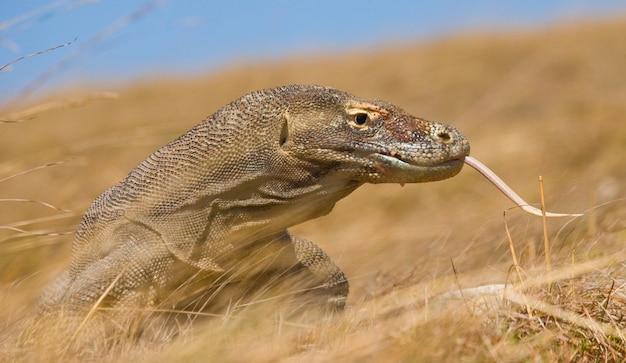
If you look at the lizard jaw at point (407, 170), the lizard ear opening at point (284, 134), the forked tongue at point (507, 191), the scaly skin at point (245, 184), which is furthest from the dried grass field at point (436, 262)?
the lizard ear opening at point (284, 134)

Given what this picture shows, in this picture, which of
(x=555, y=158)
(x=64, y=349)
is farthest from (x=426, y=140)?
(x=555, y=158)

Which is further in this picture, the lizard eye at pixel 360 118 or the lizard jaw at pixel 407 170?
the lizard eye at pixel 360 118

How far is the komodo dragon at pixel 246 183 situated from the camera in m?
3.81

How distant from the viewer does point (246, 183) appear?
3.88 m

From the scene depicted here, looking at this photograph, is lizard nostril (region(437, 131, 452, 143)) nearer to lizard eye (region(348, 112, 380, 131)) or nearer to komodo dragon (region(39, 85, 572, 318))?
komodo dragon (region(39, 85, 572, 318))

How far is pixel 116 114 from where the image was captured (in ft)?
50.1

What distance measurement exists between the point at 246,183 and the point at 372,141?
0.53 m

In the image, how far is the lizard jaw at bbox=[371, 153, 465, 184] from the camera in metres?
3.81

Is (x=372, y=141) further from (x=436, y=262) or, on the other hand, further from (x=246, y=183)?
(x=436, y=262)

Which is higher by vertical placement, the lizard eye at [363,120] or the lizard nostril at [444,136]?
the lizard eye at [363,120]

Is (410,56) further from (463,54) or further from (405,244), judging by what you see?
(405,244)

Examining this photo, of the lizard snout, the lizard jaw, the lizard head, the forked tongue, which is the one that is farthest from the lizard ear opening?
the forked tongue

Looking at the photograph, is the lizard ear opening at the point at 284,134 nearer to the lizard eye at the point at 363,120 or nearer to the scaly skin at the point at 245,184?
the scaly skin at the point at 245,184

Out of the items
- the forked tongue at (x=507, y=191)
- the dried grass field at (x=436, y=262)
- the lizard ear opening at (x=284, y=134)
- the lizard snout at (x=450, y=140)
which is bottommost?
the dried grass field at (x=436, y=262)
